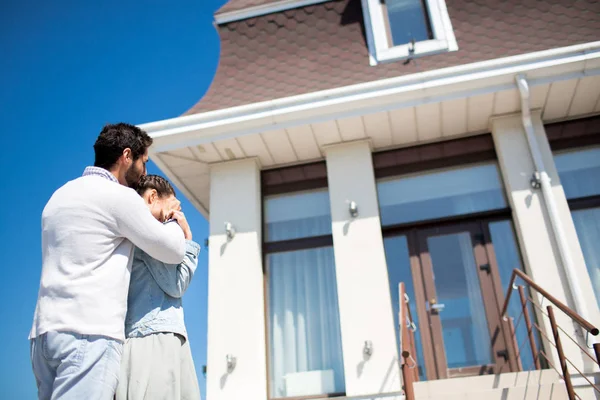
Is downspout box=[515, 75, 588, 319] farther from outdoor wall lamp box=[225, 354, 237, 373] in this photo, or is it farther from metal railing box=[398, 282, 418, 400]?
outdoor wall lamp box=[225, 354, 237, 373]

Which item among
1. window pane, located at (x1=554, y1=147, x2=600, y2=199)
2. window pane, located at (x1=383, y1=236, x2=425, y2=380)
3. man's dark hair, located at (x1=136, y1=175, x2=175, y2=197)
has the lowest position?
man's dark hair, located at (x1=136, y1=175, x2=175, y2=197)

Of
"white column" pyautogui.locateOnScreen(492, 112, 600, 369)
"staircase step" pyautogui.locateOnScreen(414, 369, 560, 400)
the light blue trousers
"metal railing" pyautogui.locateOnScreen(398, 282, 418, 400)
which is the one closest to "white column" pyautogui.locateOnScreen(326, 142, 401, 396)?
"metal railing" pyautogui.locateOnScreen(398, 282, 418, 400)

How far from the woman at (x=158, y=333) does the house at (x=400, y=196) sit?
11.2 feet

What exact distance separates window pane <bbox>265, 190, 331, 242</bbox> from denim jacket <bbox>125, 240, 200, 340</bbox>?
Answer: 4166 millimetres

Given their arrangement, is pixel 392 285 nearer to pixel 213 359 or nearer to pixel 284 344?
pixel 284 344

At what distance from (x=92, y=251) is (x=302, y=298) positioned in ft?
13.9

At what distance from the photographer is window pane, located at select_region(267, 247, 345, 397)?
5.24 metres

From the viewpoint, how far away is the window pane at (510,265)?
197 inches

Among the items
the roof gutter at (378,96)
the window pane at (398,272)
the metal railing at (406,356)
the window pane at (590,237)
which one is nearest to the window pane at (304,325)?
the window pane at (398,272)

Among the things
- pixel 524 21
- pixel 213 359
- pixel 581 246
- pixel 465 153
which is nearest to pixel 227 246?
pixel 213 359

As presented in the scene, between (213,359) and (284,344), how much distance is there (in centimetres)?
71

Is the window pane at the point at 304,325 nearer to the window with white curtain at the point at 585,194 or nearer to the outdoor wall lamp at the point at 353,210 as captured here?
the outdoor wall lamp at the point at 353,210

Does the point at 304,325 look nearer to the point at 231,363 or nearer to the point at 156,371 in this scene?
the point at 231,363

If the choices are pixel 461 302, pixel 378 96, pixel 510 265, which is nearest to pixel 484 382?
pixel 461 302
